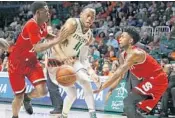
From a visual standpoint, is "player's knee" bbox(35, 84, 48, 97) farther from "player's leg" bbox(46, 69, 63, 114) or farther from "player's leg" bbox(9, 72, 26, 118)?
"player's leg" bbox(46, 69, 63, 114)

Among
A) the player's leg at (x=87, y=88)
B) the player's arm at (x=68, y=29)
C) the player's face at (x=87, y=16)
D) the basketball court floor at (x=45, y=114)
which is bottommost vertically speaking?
the basketball court floor at (x=45, y=114)

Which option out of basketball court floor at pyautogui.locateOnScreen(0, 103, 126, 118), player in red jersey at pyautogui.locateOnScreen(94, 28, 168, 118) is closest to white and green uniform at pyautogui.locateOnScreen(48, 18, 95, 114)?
player in red jersey at pyautogui.locateOnScreen(94, 28, 168, 118)

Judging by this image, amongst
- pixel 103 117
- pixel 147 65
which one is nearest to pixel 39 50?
pixel 147 65

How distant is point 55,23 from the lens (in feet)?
61.4

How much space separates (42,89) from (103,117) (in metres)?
2.48

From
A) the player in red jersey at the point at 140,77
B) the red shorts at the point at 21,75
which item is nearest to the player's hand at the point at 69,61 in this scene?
the red shorts at the point at 21,75

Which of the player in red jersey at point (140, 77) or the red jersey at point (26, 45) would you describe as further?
the red jersey at point (26, 45)

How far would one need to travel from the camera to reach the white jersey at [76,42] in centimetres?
759

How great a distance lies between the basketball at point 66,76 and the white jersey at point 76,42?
0.95 ft

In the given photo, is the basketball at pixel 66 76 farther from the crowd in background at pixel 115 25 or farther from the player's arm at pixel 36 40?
the crowd in background at pixel 115 25

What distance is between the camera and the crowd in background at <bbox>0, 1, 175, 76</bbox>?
13.2 metres

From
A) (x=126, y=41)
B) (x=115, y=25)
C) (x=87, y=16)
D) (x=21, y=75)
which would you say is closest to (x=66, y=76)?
(x=21, y=75)

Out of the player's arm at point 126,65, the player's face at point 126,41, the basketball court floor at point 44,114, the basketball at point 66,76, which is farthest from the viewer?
the basketball court floor at point 44,114

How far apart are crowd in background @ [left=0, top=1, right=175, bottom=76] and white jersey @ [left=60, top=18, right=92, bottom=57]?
360 cm
